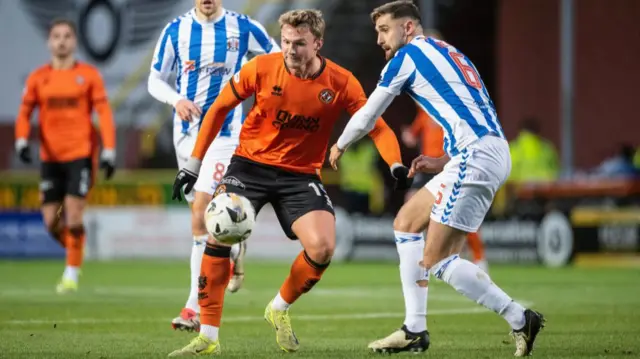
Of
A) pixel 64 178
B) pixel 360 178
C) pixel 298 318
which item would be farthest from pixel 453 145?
pixel 360 178

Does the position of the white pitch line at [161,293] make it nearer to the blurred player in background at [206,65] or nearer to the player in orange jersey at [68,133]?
the player in orange jersey at [68,133]

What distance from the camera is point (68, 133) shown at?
40.4 feet

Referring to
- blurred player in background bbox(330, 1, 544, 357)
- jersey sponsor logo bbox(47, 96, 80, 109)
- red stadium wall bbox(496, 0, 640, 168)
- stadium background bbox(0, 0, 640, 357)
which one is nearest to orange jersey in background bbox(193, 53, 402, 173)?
blurred player in background bbox(330, 1, 544, 357)

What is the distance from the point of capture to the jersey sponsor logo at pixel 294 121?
7.32 metres

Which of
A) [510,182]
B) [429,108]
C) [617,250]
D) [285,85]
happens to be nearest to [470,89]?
[429,108]

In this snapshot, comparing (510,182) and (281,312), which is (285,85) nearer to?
(281,312)

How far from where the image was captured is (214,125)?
280 inches

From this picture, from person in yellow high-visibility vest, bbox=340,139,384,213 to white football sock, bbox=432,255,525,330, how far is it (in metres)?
14.8

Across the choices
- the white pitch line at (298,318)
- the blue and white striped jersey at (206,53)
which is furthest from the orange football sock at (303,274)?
the white pitch line at (298,318)

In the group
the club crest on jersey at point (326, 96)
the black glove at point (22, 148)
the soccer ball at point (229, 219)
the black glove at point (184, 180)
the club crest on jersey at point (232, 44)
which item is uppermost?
the club crest on jersey at point (232, 44)

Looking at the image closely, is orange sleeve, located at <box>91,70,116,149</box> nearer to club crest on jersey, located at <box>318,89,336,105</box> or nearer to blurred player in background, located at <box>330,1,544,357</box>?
club crest on jersey, located at <box>318,89,336,105</box>

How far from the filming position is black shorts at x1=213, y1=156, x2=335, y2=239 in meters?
7.30

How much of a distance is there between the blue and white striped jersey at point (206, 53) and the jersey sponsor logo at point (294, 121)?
1644 mm

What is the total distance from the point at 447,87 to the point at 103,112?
19.5ft
